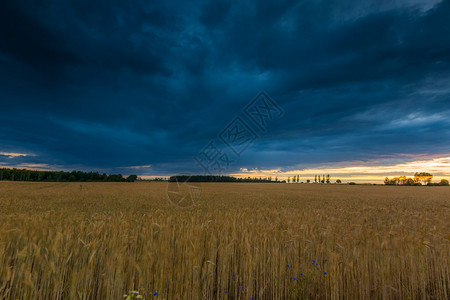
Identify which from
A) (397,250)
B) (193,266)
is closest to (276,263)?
(193,266)

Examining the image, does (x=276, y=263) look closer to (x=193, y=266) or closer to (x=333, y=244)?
(x=193, y=266)

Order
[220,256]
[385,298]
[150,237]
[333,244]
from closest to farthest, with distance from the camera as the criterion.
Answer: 1. [385,298]
2. [220,256]
3. [150,237]
4. [333,244]

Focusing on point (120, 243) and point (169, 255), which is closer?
point (169, 255)

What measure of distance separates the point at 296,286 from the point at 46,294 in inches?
136

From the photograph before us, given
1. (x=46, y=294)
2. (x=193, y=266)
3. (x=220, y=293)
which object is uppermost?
(x=193, y=266)

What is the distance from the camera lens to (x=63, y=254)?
3.14 meters

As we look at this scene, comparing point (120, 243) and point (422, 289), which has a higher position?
point (120, 243)

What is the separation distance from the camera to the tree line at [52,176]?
69562mm

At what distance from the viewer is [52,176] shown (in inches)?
3120

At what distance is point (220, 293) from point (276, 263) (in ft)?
3.26

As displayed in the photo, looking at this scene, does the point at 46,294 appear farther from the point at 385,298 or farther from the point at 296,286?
the point at 385,298

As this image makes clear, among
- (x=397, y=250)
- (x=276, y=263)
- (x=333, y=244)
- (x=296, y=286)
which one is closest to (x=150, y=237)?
(x=276, y=263)

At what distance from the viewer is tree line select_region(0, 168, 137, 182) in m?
69.6

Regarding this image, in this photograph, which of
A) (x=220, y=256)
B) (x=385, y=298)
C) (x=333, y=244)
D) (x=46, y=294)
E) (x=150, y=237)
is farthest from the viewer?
(x=333, y=244)
